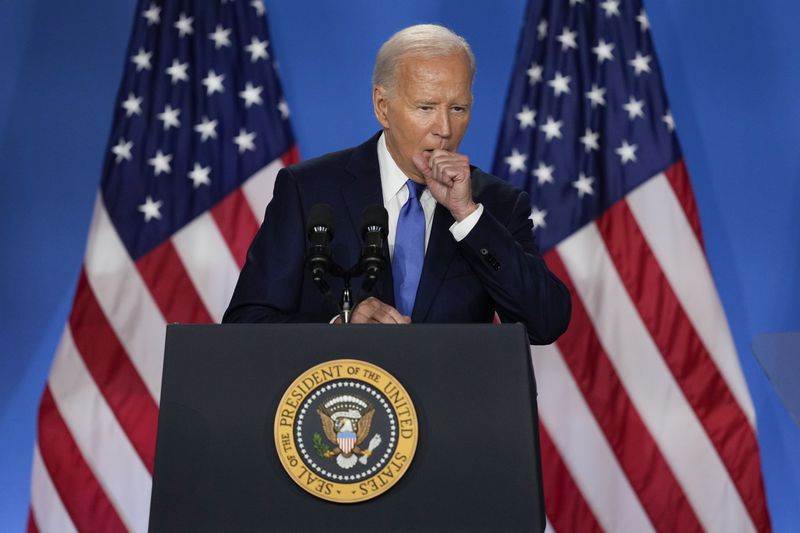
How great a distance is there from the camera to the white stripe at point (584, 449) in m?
3.61

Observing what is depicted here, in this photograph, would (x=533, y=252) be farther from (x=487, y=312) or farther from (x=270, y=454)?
(x=270, y=454)

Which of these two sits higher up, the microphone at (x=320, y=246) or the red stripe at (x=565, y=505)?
the microphone at (x=320, y=246)

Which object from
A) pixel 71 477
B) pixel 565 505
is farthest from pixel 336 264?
pixel 71 477

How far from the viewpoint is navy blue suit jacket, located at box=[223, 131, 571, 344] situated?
1.96 metres

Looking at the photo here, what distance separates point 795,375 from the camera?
1.75 meters

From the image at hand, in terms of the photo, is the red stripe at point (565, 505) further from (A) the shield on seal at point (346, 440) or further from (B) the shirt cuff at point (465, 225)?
(A) the shield on seal at point (346, 440)

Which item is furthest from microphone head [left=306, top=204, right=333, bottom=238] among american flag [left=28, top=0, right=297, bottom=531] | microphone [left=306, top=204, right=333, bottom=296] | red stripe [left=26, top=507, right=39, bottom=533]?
red stripe [left=26, top=507, right=39, bottom=533]

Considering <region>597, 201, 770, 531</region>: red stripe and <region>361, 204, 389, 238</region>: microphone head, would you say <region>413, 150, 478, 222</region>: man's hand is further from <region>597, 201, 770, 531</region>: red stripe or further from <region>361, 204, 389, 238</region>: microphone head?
<region>597, 201, 770, 531</region>: red stripe

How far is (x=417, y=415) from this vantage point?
144 centimetres

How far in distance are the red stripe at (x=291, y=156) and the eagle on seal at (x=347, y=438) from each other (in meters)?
2.43

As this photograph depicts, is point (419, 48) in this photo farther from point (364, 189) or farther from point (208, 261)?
point (208, 261)

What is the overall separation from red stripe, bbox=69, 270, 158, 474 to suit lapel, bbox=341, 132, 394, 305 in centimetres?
170

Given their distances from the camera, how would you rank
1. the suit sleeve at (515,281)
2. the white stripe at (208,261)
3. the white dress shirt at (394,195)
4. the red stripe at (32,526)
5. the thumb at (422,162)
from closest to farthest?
the suit sleeve at (515,281) → the thumb at (422,162) → the white dress shirt at (394,195) → the red stripe at (32,526) → the white stripe at (208,261)

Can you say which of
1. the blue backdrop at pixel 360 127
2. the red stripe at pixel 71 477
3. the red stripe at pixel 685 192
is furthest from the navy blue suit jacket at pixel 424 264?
the red stripe at pixel 71 477
